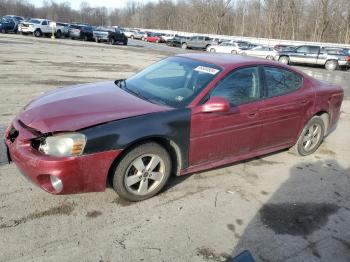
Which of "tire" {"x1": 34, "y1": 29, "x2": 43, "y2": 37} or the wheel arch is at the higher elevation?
"tire" {"x1": 34, "y1": 29, "x2": 43, "y2": 37}

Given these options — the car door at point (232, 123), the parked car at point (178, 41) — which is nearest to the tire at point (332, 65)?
the parked car at point (178, 41)

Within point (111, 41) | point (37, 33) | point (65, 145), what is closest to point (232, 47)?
point (111, 41)

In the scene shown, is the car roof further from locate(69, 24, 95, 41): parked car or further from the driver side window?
locate(69, 24, 95, 41): parked car

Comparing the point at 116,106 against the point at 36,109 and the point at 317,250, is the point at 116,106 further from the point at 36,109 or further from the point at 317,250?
the point at 317,250

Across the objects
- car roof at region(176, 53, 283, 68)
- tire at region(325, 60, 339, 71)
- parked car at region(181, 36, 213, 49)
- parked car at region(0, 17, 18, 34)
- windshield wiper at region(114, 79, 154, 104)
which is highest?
parked car at region(0, 17, 18, 34)

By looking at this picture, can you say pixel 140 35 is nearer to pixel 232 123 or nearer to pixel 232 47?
pixel 232 47

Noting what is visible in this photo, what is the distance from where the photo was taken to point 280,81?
211 inches

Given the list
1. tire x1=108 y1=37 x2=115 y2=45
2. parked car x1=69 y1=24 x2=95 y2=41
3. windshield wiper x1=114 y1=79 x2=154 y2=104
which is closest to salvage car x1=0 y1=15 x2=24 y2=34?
parked car x1=69 y1=24 x2=95 y2=41

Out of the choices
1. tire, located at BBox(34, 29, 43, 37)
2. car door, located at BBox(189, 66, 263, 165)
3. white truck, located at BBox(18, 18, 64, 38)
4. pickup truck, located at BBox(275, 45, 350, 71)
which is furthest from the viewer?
tire, located at BBox(34, 29, 43, 37)

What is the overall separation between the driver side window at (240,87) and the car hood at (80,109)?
85 cm

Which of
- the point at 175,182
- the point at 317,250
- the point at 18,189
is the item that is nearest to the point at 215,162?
the point at 175,182

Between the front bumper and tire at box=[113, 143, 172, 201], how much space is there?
0.17 metres

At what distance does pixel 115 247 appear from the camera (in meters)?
3.36

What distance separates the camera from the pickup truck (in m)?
28.0
